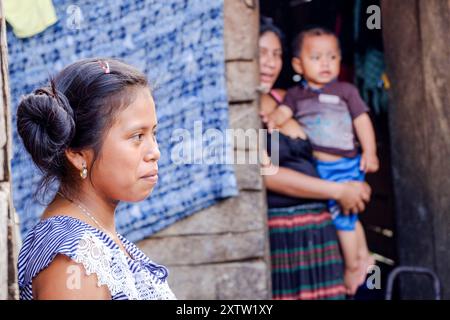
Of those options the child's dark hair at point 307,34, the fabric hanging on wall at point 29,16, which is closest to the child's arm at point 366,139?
the child's dark hair at point 307,34

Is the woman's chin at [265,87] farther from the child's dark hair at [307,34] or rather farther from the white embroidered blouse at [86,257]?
the white embroidered blouse at [86,257]

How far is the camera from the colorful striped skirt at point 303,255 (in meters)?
4.55

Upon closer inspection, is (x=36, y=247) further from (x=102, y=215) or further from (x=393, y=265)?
(x=393, y=265)

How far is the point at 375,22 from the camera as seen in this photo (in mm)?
4480

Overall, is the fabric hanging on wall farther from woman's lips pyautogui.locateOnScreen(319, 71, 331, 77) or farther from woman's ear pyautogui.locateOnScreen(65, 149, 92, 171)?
woman's ear pyautogui.locateOnScreen(65, 149, 92, 171)

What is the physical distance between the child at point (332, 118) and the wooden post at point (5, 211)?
9.57ft

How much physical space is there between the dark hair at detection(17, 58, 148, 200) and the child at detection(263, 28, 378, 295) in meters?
2.53

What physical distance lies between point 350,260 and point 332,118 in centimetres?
82

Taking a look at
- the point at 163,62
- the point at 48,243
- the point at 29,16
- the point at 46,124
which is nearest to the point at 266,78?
the point at 163,62

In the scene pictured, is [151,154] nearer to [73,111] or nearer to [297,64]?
[73,111]

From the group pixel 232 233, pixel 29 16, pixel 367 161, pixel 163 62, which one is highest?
pixel 29 16

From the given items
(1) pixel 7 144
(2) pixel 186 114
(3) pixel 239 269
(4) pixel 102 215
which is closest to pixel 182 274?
(3) pixel 239 269

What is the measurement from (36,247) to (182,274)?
2.31 metres

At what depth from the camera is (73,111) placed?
6.83 ft
